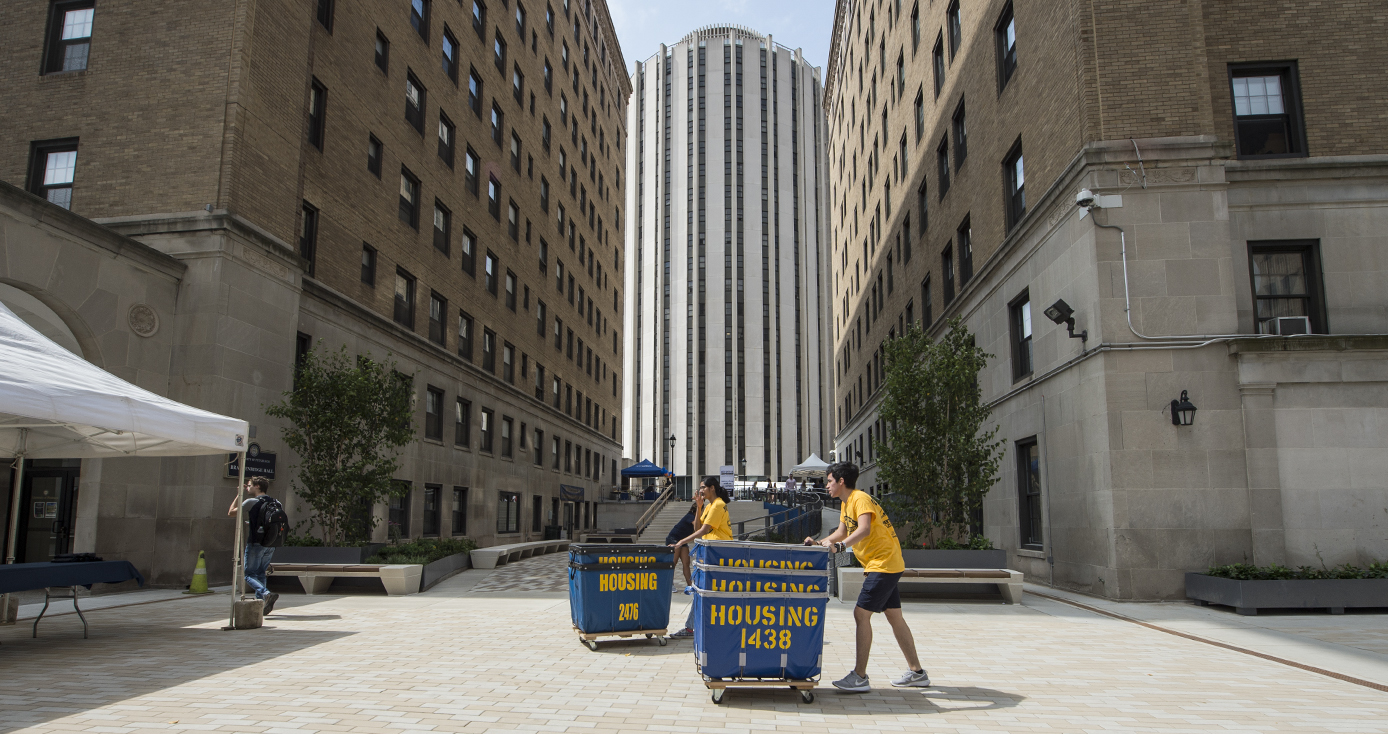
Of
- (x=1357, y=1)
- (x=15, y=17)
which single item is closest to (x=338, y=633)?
(x=15, y=17)

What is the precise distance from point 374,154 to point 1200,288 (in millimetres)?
21020

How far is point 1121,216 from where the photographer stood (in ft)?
49.7

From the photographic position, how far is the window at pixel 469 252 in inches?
1201

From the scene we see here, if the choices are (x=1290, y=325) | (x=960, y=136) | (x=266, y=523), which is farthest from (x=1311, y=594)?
(x=960, y=136)

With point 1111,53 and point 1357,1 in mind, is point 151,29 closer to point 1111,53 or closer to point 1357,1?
point 1111,53

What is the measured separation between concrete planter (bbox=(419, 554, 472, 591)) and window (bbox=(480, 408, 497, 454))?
34.0 feet

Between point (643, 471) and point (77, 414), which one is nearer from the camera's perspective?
point (77, 414)

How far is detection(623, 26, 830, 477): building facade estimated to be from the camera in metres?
95.3

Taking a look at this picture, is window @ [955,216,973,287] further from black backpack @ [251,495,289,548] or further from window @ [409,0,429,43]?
black backpack @ [251,495,289,548]

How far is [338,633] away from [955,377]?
1151 cm

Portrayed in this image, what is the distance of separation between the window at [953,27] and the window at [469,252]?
17.5 meters

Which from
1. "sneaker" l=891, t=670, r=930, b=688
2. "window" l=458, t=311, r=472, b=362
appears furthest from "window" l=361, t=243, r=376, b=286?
"sneaker" l=891, t=670, r=930, b=688

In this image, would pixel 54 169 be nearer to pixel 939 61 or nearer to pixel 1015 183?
pixel 1015 183

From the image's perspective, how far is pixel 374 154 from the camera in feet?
80.0
